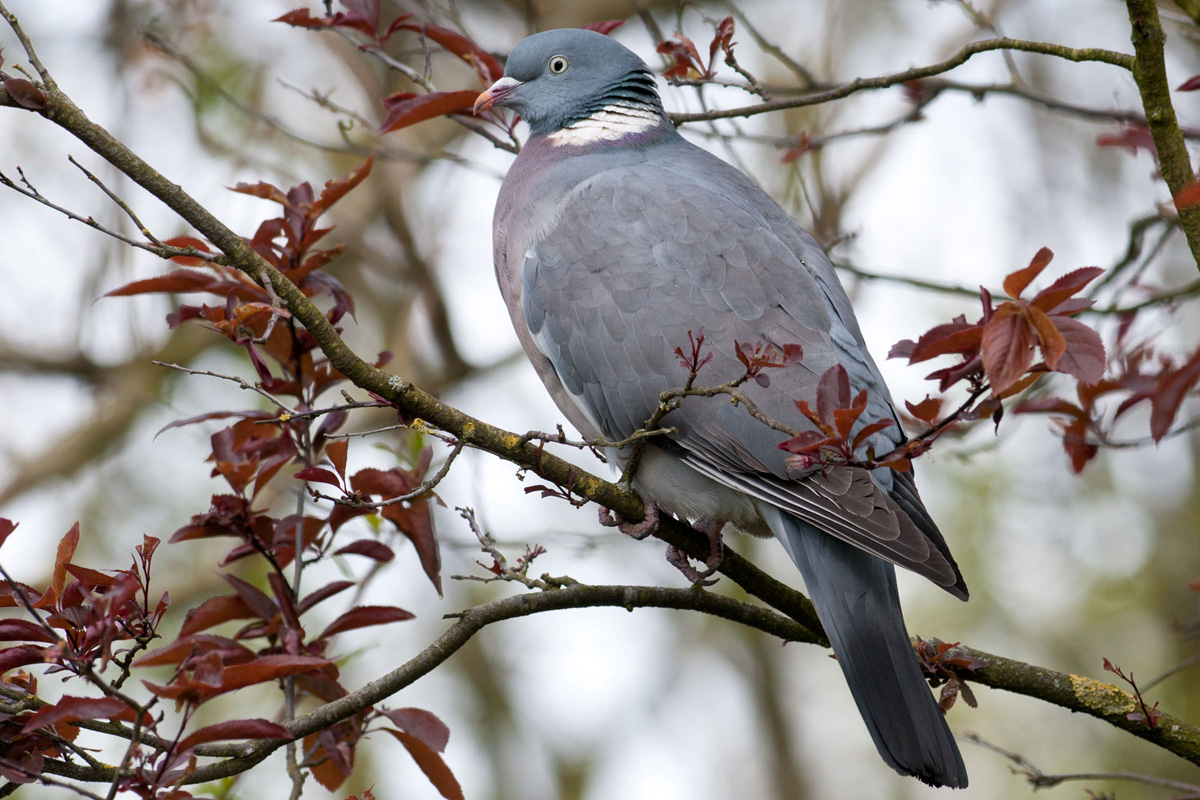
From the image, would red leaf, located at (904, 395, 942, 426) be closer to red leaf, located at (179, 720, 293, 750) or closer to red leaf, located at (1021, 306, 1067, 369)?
red leaf, located at (1021, 306, 1067, 369)

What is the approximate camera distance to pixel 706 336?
10.2ft

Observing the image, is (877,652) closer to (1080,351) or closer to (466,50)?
(1080,351)

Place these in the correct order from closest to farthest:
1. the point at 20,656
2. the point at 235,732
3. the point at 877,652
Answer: the point at 235,732 < the point at 20,656 < the point at 877,652

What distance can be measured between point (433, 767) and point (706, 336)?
1389 mm

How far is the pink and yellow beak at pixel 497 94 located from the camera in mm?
3402

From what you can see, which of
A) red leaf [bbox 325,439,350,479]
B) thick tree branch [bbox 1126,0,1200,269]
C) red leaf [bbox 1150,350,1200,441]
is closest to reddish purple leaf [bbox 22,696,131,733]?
red leaf [bbox 325,439,350,479]

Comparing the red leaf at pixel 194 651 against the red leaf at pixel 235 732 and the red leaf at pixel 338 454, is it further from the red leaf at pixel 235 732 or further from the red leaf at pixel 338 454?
the red leaf at pixel 338 454

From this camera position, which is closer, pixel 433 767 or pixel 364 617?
pixel 433 767

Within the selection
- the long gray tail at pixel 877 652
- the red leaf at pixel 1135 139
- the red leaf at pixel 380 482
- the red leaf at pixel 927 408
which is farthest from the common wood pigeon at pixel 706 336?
the red leaf at pixel 1135 139

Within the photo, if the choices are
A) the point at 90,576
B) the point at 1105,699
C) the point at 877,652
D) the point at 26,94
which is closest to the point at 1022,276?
the point at 877,652

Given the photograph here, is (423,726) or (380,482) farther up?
(380,482)

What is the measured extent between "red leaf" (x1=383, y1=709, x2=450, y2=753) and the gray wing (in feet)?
3.32

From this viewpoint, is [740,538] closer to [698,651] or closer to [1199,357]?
[698,651]

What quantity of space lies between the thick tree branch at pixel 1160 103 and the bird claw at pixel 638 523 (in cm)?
138
